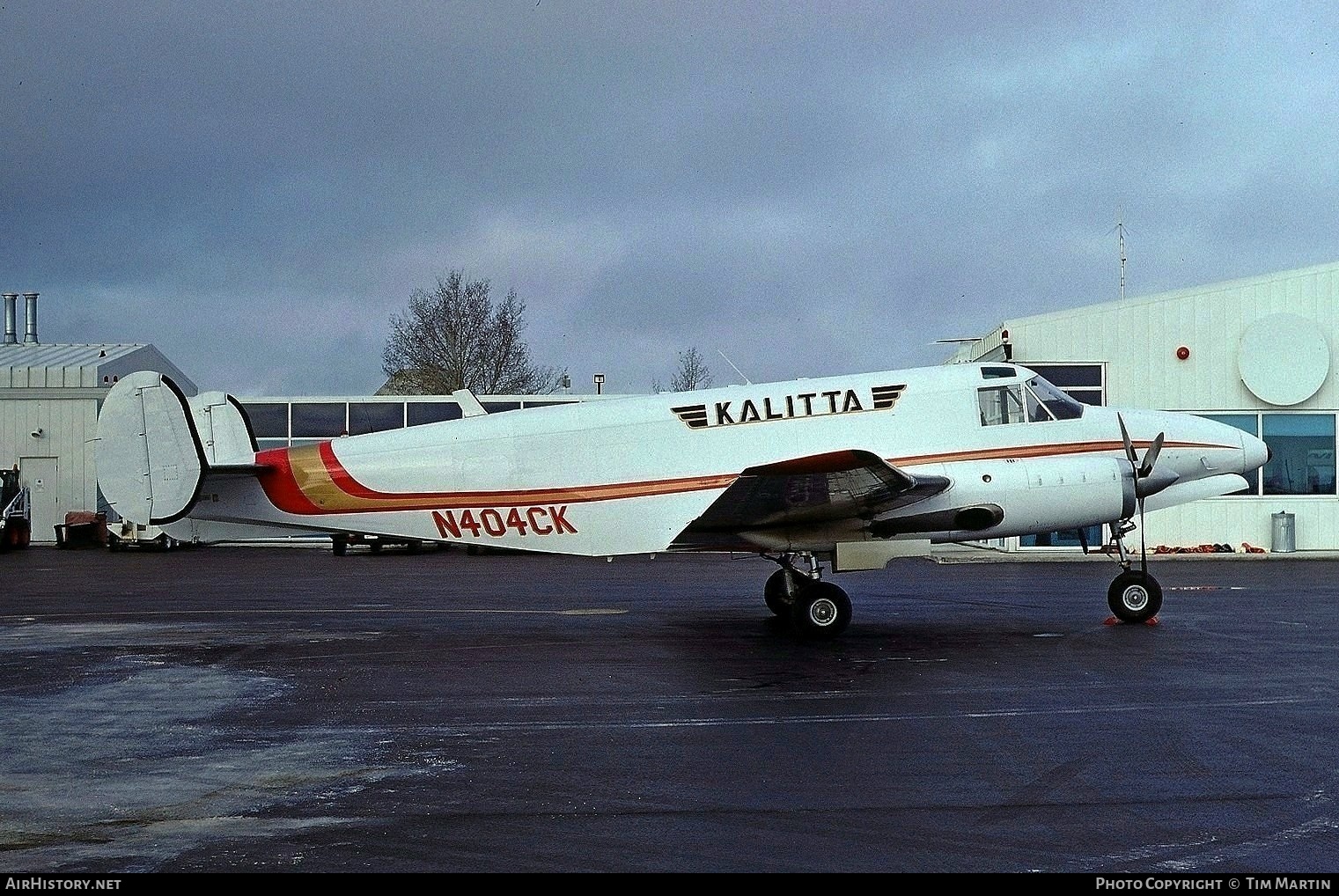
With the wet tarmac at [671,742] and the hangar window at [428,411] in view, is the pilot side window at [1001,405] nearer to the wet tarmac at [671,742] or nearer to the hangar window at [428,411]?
the wet tarmac at [671,742]

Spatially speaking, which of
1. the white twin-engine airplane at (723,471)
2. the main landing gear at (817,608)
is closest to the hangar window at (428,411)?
the white twin-engine airplane at (723,471)

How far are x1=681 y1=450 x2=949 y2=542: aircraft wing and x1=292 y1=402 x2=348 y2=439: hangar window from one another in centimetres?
3126

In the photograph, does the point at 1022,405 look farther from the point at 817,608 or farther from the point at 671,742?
the point at 671,742

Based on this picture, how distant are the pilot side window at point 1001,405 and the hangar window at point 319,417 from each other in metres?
32.5

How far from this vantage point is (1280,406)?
110 feet

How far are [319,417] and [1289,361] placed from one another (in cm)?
3188

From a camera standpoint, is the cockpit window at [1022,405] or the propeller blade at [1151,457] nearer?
the propeller blade at [1151,457]

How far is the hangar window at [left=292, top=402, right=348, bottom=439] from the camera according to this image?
44125mm

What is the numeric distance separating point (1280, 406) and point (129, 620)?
97.6ft

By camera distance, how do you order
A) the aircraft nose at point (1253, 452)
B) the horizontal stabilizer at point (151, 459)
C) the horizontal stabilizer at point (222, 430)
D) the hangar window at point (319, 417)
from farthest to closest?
1. the hangar window at point (319, 417)
2. the horizontal stabilizer at point (222, 430)
3. the aircraft nose at point (1253, 452)
4. the horizontal stabilizer at point (151, 459)

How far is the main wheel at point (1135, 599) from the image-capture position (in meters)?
15.4

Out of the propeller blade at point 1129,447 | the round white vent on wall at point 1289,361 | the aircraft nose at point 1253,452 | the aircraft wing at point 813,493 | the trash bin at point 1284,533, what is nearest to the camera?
the aircraft wing at point 813,493

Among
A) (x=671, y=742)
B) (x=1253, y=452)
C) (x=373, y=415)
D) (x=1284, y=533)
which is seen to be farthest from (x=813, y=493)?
(x=373, y=415)

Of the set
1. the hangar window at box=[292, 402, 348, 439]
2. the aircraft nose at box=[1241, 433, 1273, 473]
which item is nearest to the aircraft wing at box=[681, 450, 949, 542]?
the aircraft nose at box=[1241, 433, 1273, 473]
